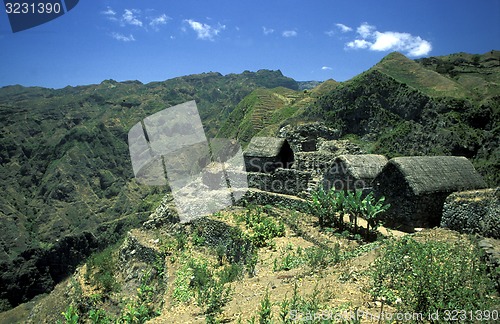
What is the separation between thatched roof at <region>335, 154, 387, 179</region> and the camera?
14.1 m

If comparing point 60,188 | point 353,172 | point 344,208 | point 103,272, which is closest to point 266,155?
point 353,172

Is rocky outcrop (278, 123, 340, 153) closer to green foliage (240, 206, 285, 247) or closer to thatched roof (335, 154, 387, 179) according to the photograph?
thatched roof (335, 154, 387, 179)

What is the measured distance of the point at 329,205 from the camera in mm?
11961

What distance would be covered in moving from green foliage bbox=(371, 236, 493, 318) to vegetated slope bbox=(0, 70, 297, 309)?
46.2m

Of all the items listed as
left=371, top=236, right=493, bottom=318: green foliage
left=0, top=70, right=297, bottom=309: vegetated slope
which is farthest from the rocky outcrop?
left=0, top=70, right=297, bottom=309: vegetated slope

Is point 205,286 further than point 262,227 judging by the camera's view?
No

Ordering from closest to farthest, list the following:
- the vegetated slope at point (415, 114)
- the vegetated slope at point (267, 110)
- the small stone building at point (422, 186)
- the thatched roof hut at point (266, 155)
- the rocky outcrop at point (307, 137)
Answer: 1. the small stone building at point (422, 186)
2. the thatched roof hut at point (266, 155)
3. the rocky outcrop at point (307, 137)
4. the vegetated slope at point (415, 114)
5. the vegetated slope at point (267, 110)

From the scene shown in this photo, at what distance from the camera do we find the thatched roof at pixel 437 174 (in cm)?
1105

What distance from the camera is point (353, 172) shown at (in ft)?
46.4

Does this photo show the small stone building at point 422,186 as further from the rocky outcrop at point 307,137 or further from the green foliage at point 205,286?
the rocky outcrop at point 307,137

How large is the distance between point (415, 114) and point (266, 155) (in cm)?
3054

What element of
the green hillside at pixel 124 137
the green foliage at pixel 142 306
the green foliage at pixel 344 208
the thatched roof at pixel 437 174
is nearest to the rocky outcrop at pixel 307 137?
the green hillside at pixel 124 137

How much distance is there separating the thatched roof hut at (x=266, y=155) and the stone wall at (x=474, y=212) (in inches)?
336

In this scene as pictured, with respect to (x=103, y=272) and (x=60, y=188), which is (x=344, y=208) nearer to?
(x=103, y=272)
